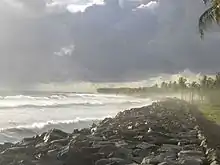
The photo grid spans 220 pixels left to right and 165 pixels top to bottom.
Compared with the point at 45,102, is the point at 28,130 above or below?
below

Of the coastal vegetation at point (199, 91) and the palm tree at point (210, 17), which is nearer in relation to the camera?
the palm tree at point (210, 17)

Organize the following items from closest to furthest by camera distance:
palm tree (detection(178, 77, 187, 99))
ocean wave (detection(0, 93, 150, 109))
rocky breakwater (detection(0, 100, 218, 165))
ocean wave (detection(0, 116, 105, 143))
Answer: rocky breakwater (detection(0, 100, 218, 165))
ocean wave (detection(0, 116, 105, 143))
ocean wave (detection(0, 93, 150, 109))
palm tree (detection(178, 77, 187, 99))

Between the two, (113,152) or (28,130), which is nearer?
(113,152)

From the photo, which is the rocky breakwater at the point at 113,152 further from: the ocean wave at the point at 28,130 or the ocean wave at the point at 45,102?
the ocean wave at the point at 45,102

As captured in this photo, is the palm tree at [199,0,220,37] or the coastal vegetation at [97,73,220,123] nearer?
the palm tree at [199,0,220,37]

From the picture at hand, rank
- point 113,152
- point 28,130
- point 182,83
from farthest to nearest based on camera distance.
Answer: point 182,83, point 28,130, point 113,152

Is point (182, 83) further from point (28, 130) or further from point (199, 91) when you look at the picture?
point (28, 130)

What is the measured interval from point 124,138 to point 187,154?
16.2 ft

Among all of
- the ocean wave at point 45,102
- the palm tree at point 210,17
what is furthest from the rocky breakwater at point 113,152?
the ocean wave at point 45,102

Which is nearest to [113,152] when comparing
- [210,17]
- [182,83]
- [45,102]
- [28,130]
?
[210,17]

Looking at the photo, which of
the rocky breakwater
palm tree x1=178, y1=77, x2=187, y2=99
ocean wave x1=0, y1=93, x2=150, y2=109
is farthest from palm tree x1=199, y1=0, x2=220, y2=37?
palm tree x1=178, y1=77, x2=187, y2=99

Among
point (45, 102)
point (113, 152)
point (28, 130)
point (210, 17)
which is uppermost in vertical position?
point (210, 17)

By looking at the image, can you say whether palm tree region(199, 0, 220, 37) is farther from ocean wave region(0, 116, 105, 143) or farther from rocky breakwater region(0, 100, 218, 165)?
ocean wave region(0, 116, 105, 143)

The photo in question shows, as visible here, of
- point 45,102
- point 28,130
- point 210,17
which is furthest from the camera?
point 45,102
